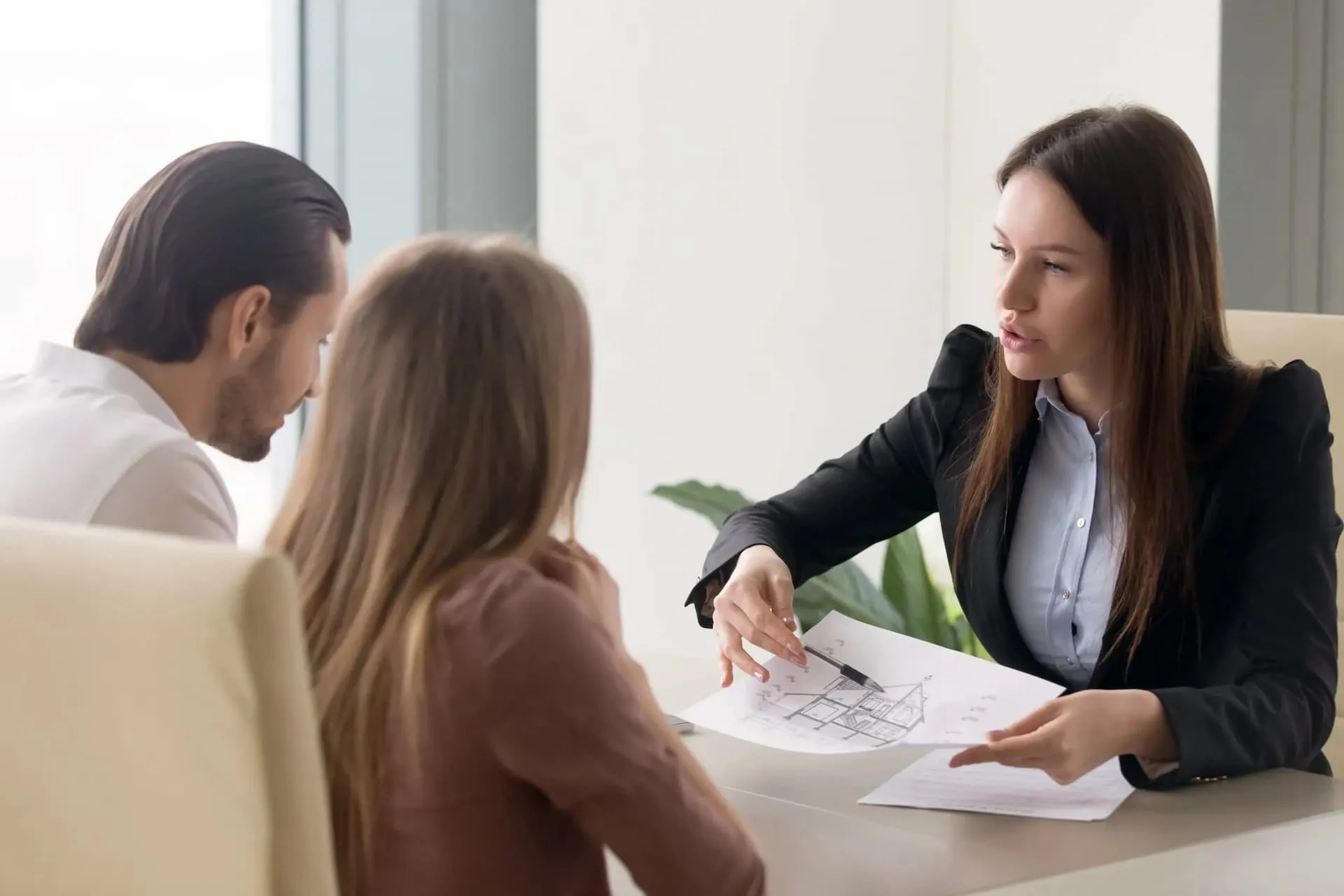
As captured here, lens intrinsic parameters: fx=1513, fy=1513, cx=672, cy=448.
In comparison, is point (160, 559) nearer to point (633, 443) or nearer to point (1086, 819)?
point (1086, 819)

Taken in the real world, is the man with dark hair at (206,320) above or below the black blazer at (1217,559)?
above

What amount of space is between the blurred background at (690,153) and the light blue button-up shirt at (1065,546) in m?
0.90

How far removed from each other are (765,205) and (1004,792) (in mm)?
2171

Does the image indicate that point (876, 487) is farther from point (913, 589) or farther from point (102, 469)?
point (102, 469)

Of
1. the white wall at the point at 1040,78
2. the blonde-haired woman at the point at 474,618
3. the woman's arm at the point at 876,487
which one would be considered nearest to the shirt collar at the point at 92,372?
the blonde-haired woman at the point at 474,618

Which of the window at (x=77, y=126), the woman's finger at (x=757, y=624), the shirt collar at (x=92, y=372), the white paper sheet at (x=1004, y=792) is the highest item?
the window at (x=77, y=126)

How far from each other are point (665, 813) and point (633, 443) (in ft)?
7.46

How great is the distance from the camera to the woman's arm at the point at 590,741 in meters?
0.87

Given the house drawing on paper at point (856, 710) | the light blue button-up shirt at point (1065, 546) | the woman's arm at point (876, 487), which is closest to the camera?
the house drawing on paper at point (856, 710)

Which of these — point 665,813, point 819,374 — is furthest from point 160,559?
point 819,374

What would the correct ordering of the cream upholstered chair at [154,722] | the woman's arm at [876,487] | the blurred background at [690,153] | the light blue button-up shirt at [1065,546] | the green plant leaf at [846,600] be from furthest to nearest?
the blurred background at [690,153]
the green plant leaf at [846,600]
the woman's arm at [876,487]
the light blue button-up shirt at [1065,546]
the cream upholstered chair at [154,722]

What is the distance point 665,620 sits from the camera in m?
3.22

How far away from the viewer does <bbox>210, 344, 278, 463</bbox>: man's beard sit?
4.84 ft

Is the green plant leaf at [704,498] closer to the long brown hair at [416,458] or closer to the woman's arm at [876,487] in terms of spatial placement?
the woman's arm at [876,487]
